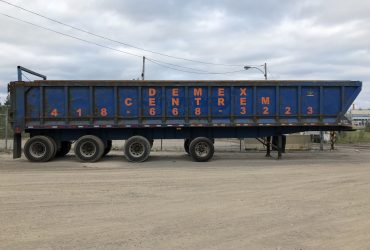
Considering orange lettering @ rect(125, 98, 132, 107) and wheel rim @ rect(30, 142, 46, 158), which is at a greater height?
orange lettering @ rect(125, 98, 132, 107)

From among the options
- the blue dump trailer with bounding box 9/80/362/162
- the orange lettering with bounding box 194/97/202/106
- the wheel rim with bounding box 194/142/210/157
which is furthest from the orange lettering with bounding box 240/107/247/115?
the wheel rim with bounding box 194/142/210/157

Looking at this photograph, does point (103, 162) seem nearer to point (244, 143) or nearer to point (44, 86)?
point (44, 86)

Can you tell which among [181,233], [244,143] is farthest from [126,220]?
[244,143]

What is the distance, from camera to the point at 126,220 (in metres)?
7.71

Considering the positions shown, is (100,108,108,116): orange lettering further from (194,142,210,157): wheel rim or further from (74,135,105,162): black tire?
(194,142,210,157): wheel rim

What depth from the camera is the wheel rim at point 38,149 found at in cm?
1891

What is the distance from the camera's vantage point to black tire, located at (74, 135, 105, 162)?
1883cm

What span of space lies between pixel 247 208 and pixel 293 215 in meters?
0.95

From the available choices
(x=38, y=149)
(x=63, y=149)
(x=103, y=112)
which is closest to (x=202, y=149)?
(x=103, y=112)

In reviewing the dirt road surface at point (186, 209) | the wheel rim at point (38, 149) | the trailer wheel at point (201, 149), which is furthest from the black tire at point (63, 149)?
the trailer wheel at point (201, 149)

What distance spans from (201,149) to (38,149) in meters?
6.48

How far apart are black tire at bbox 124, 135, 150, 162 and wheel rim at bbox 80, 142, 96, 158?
1.26 m

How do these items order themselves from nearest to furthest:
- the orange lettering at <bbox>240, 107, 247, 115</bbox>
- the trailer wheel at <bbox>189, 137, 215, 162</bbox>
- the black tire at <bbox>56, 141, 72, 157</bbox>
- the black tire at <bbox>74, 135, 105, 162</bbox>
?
1. the black tire at <bbox>74, 135, 105, 162</bbox>
2. the trailer wheel at <bbox>189, 137, 215, 162</bbox>
3. the orange lettering at <bbox>240, 107, 247, 115</bbox>
4. the black tire at <bbox>56, 141, 72, 157</bbox>

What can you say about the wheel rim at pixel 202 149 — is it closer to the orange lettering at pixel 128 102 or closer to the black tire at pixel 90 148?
the orange lettering at pixel 128 102
